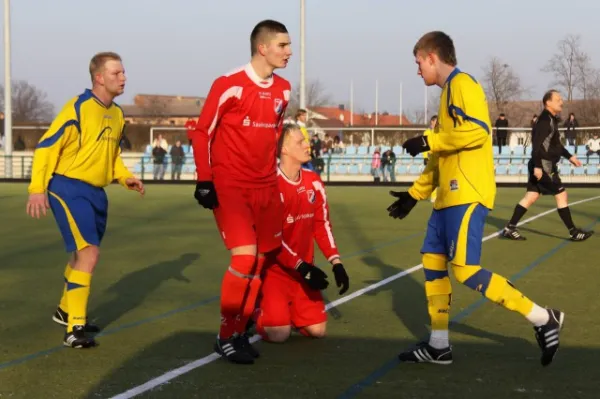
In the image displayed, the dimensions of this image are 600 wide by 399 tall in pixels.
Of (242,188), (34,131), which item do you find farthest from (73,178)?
(34,131)

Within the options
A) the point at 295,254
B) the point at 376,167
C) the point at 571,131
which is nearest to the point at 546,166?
the point at 295,254

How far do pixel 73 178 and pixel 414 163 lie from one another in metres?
28.8

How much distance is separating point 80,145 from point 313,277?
1.93 m

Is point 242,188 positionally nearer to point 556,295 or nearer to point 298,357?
point 298,357

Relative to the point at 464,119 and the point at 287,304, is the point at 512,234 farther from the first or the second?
the point at 464,119

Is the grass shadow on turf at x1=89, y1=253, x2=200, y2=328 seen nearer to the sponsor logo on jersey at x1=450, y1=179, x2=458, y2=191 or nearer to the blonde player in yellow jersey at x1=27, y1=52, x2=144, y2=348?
the blonde player in yellow jersey at x1=27, y1=52, x2=144, y2=348

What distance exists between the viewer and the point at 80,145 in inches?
257

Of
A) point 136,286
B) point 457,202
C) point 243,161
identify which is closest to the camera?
point 457,202

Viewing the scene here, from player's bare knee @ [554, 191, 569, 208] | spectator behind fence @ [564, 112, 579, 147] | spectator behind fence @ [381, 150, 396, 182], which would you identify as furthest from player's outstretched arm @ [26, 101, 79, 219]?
spectator behind fence @ [564, 112, 579, 147]

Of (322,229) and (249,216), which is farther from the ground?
(249,216)

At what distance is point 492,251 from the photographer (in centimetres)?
1169

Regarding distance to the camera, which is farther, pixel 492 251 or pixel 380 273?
pixel 492 251

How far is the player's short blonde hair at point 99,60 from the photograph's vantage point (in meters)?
6.63

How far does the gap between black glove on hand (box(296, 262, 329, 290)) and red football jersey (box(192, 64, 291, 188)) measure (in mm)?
700
